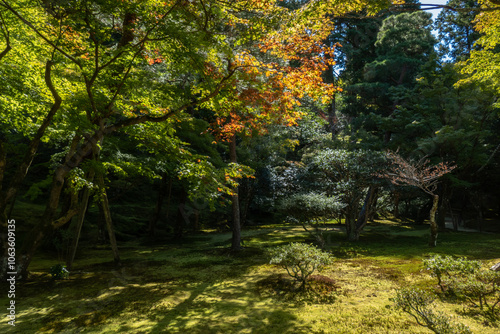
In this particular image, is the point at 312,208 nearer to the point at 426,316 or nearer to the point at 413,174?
the point at 413,174

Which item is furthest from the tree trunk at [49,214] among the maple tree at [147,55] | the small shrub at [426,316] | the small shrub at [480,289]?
the small shrub at [480,289]

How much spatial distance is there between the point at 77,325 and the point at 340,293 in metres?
4.46

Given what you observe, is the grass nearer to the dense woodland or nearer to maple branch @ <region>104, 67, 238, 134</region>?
the dense woodland

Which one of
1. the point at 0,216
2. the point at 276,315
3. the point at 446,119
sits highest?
the point at 446,119

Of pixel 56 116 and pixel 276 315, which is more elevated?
pixel 56 116

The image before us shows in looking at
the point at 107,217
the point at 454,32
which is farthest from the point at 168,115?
the point at 454,32

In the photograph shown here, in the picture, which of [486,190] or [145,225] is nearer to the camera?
[145,225]

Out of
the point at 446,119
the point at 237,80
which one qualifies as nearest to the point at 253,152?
the point at 237,80

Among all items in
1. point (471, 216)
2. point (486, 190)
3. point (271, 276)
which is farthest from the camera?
point (471, 216)

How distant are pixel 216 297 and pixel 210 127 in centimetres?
746

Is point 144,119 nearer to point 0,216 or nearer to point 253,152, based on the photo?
point 0,216

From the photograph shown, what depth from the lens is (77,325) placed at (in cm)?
423

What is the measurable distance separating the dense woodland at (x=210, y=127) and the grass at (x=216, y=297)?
0.34 feet

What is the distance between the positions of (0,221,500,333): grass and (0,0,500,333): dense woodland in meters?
0.10
